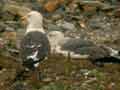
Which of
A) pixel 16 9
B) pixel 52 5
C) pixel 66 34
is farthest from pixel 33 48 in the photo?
pixel 52 5

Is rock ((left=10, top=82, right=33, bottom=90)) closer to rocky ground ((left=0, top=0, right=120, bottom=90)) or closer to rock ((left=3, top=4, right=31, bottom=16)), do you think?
rocky ground ((left=0, top=0, right=120, bottom=90))

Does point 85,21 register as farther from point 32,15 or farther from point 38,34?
point 38,34

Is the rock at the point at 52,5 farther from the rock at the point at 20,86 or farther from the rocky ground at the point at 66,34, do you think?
the rock at the point at 20,86

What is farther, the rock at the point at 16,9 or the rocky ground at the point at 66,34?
the rock at the point at 16,9

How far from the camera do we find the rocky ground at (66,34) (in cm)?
1173

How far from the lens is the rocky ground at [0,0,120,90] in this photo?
11734mm

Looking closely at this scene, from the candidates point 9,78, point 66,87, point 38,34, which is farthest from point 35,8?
point 66,87

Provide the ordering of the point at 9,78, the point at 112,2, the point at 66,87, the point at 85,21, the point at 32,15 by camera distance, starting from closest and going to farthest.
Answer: the point at 66,87 → the point at 9,78 → the point at 32,15 → the point at 85,21 → the point at 112,2

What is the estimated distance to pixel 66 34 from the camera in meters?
19.2

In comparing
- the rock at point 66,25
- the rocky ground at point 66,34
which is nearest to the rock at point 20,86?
the rocky ground at point 66,34

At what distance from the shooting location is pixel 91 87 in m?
11.3

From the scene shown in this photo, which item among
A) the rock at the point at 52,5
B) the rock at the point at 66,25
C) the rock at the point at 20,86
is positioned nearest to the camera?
the rock at the point at 20,86

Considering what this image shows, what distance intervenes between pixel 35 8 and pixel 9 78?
32.8 ft

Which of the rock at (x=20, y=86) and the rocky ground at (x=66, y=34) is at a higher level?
the rock at (x=20, y=86)
